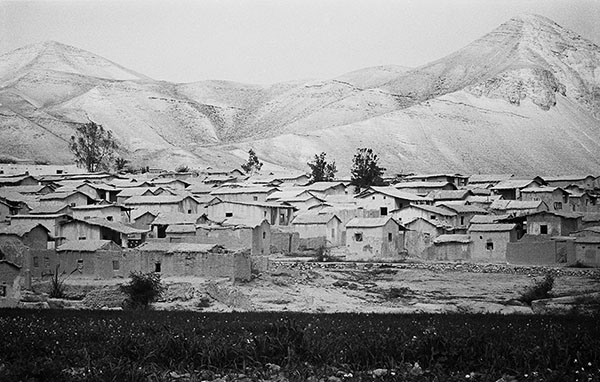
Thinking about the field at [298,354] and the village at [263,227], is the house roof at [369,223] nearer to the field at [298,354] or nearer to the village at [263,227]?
the village at [263,227]

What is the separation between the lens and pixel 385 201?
4069cm

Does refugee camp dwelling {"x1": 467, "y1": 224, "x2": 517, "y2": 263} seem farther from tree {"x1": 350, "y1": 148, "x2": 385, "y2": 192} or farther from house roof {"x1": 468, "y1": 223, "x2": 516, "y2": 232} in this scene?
tree {"x1": 350, "y1": 148, "x2": 385, "y2": 192}

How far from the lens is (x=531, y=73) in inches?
4439

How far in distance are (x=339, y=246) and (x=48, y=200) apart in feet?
44.4

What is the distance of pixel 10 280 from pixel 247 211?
17.0 meters

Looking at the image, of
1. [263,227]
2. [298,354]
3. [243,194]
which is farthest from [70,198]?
[298,354]

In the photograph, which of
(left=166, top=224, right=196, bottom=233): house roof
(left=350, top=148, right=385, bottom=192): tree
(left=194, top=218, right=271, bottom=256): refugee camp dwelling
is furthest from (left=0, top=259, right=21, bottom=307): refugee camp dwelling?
(left=350, top=148, right=385, bottom=192): tree

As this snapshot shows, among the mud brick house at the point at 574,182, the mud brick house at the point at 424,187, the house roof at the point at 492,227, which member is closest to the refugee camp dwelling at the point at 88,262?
the house roof at the point at 492,227

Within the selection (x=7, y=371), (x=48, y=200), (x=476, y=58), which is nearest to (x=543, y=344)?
(x=7, y=371)

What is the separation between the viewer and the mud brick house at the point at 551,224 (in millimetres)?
33853

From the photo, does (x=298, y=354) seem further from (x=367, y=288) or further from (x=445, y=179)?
(x=445, y=179)

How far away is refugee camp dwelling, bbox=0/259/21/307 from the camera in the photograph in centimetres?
2131

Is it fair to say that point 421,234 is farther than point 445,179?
No

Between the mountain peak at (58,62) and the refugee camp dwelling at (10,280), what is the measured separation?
13483 centimetres
